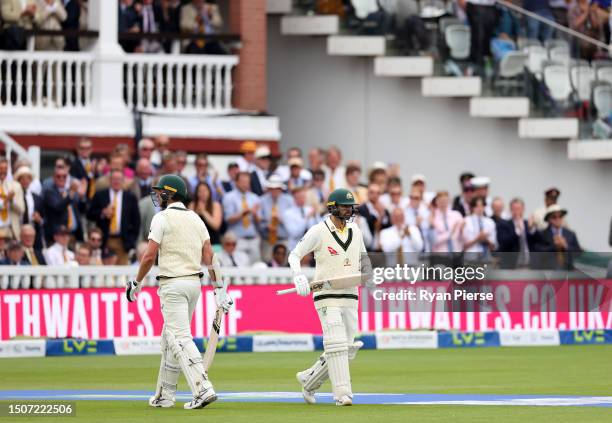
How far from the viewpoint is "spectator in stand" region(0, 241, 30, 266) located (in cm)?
2456

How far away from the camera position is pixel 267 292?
84.2 feet

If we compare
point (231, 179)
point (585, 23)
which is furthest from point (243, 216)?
point (585, 23)

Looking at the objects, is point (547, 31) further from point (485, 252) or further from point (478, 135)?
point (485, 252)

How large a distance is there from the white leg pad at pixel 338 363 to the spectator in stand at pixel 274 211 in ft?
33.2

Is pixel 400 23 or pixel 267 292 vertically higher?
pixel 400 23

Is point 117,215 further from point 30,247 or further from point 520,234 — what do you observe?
point 520,234

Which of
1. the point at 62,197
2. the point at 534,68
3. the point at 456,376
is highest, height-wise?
the point at 534,68

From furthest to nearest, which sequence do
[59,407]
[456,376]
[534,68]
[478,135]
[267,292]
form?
[478,135]
[534,68]
[267,292]
[456,376]
[59,407]

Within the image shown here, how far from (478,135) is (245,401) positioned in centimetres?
1730

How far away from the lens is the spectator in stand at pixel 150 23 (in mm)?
31734

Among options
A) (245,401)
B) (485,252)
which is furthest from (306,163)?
(245,401)

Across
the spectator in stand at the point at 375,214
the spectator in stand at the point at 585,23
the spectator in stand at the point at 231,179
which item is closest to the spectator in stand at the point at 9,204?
the spectator in stand at the point at 231,179

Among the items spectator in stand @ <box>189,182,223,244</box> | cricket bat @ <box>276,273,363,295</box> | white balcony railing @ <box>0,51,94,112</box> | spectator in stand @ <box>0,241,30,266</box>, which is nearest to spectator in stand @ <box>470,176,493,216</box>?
spectator in stand @ <box>189,182,223,244</box>

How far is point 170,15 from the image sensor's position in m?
32.0
